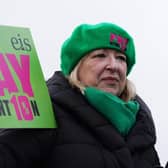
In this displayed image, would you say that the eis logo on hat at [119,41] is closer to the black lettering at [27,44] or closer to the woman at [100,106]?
the woman at [100,106]

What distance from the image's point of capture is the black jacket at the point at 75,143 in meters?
2.03

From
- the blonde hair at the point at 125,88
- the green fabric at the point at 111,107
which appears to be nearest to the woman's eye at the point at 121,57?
the blonde hair at the point at 125,88

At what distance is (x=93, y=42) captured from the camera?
2457mm

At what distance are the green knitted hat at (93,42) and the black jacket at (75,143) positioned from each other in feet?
0.59

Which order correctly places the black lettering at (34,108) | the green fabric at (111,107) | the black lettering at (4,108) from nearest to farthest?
the black lettering at (4,108), the black lettering at (34,108), the green fabric at (111,107)

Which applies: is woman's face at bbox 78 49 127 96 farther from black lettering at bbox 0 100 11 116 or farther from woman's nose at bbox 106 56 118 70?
black lettering at bbox 0 100 11 116

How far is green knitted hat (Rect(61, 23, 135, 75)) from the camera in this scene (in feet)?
8.05

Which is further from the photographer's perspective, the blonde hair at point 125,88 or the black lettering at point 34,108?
the blonde hair at point 125,88

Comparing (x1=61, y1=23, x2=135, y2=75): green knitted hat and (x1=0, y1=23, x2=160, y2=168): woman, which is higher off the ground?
(x1=61, y1=23, x2=135, y2=75): green knitted hat

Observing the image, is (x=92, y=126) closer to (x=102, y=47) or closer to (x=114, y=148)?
(x=114, y=148)

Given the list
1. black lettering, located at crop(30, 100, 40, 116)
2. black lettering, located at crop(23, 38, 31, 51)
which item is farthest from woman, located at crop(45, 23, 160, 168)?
black lettering, located at crop(23, 38, 31, 51)

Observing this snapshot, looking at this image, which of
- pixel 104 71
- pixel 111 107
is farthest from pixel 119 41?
pixel 111 107

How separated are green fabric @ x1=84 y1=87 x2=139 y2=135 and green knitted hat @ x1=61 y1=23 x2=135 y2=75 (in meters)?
0.23

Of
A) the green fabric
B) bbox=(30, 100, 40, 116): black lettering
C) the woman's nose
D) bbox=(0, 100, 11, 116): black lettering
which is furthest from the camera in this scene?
the woman's nose
